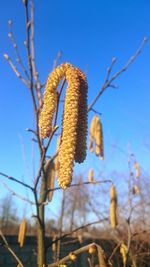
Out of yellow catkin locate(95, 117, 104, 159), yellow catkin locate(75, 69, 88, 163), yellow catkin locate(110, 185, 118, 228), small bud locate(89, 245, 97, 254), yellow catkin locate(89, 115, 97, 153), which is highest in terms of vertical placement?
yellow catkin locate(89, 115, 97, 153)

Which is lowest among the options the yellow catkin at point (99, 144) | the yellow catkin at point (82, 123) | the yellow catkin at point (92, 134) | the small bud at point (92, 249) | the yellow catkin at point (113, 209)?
the small bud at point (92, 249)

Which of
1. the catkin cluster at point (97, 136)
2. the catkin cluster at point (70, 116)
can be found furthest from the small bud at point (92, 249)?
the catkin cluster at point (97, 136)

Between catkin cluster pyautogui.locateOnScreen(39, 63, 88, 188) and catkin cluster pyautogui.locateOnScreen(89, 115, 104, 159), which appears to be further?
catkin cluster pyautogui.locateOnScreen(89, 115, 104, 159)

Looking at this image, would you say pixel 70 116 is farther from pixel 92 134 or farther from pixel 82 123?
pixel 92 134

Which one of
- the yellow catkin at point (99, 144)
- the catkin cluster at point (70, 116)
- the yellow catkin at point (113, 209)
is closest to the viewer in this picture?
the catkin cluster at point (70, 116)

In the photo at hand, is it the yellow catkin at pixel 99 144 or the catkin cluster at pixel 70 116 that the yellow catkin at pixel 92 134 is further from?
the catkin cluster at pixel 70 116

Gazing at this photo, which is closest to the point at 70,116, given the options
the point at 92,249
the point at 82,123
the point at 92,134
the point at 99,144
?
the point at 82,123

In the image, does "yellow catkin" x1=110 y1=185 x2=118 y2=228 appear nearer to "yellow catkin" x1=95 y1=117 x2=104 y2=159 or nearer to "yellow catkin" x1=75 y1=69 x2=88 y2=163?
"yellow catkin" x1=95 y1=117 x2=104 y2=159

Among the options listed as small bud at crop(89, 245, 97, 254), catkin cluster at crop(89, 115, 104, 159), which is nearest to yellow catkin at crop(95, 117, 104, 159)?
catkin cluster at crop(89, 115, 104, 159)
